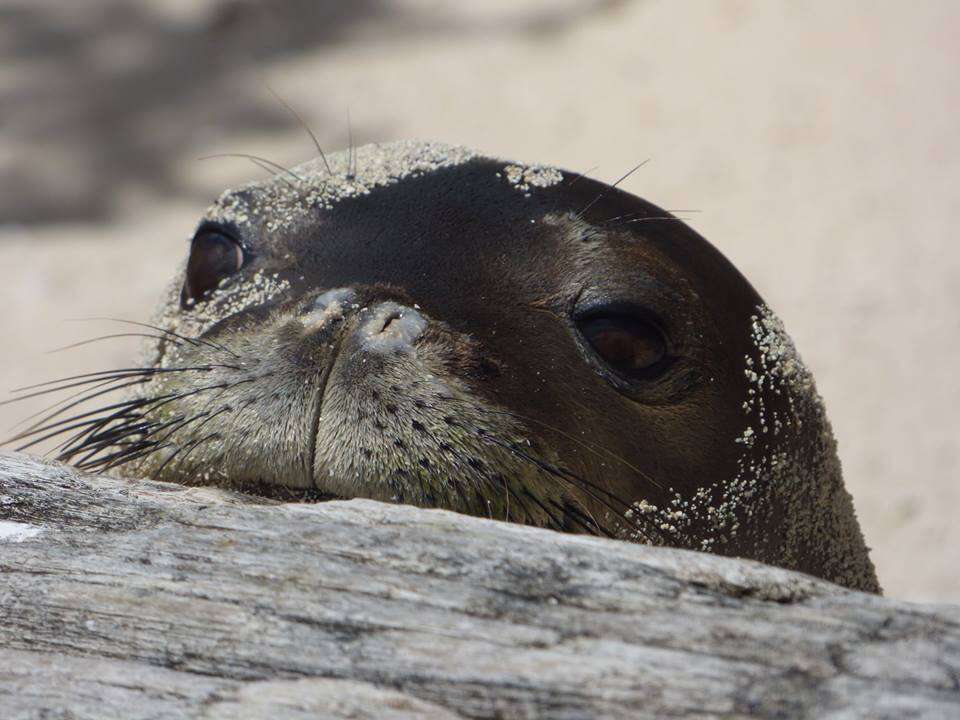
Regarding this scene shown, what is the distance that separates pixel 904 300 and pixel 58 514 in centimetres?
621

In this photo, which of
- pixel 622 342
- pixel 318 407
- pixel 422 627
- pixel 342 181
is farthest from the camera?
pixel 342 181

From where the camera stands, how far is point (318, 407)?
2.05 m

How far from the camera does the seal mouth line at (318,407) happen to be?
6.64ft

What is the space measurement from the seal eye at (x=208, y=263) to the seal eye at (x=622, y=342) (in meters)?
0.75

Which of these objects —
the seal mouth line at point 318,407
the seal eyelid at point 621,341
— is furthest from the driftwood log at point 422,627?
the seal eyelid at point 621,341

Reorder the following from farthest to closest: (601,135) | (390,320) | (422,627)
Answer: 1. (601,135)
2. (390,320)
3. (422,627)

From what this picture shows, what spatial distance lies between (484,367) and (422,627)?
802mm

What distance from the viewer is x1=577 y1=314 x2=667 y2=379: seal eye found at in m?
2.40

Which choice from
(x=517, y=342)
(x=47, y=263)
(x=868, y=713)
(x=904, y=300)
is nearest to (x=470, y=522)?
(x=868, y=713)

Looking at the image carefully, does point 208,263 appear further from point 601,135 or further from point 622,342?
point 601,135

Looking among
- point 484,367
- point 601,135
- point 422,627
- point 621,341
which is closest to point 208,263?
point 484,367

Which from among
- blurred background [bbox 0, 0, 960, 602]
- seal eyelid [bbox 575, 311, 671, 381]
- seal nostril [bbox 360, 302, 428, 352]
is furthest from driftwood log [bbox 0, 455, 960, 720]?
blurred background [bbox 0, 0, 960, 602]

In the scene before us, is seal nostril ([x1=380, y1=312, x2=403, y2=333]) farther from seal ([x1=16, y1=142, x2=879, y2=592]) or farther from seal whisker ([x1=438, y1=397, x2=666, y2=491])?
seal whisker ([x1=438, y1=397, x2=666, y2=491])

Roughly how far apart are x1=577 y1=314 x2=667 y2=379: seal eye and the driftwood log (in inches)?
32.9
